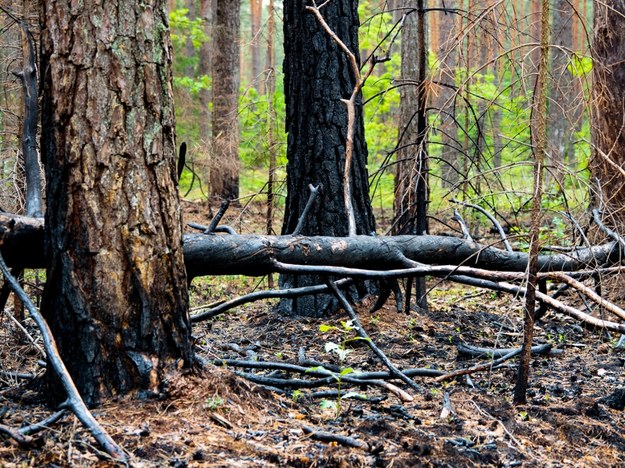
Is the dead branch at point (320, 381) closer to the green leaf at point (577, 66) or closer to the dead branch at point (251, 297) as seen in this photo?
the dead branch at point (251, 297)

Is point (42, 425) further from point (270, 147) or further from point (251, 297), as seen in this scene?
point (270, 147)

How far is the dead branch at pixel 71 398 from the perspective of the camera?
2.99 meters

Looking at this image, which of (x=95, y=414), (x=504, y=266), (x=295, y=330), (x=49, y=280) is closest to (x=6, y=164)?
(x=295, y=330)

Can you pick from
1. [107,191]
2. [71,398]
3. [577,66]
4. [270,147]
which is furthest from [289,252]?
[270,147]

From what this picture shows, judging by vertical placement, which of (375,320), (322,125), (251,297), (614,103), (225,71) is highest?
(225,71)

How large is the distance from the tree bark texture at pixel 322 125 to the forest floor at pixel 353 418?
1383 mm

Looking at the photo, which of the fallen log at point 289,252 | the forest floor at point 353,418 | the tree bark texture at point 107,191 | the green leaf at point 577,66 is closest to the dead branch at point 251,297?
the fallen log at point 289,252

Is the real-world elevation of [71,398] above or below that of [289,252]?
below

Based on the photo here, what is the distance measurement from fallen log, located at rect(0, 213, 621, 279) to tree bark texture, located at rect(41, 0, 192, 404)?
1.21ft

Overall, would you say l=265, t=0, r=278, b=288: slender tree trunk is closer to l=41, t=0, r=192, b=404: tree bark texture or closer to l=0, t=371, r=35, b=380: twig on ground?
l=0, t=371, r=35, b=380: twig on ground

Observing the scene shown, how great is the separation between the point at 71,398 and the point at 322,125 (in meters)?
4.07

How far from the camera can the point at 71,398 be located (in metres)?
3.14

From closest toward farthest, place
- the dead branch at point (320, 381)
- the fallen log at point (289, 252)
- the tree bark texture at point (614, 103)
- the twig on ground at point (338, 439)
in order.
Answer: the twig on ground at point (338, 439) < the fallen log at point (289, 252) < the dead branch at point (320, 381) < the tree bark texture at point (614, 103)

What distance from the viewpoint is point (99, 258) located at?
3.44 meters
